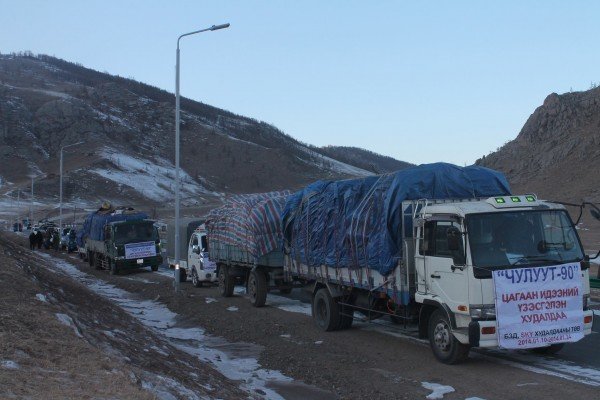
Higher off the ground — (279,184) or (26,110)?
(26,110)

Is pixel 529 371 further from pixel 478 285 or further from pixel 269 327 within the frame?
pixel 269 327

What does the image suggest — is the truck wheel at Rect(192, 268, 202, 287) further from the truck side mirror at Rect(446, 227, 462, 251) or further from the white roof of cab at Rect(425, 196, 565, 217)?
the truck side mirror at Rect(446, 227, 462, 251)

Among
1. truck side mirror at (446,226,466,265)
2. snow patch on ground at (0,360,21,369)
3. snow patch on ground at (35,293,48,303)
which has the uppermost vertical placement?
truck side mirror at (446,226,466,265)

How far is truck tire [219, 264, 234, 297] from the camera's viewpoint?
2181cm

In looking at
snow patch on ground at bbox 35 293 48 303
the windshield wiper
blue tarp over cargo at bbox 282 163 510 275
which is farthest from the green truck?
the windshield wiper

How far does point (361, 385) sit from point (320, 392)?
647mm

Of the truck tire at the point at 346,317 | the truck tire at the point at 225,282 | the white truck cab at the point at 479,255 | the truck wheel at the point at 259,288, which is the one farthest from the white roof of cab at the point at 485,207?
the truck tire at the point at 225,282

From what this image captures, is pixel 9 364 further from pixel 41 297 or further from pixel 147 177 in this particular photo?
pixel 147 177

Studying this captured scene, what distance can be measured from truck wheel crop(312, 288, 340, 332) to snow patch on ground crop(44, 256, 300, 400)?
2.05 meters

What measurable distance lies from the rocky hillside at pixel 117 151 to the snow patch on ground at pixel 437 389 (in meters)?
104

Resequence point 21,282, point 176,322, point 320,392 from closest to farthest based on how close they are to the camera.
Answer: point 320,392 → point 21,282 → point 176,322

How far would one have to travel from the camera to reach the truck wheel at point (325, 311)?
15.0m

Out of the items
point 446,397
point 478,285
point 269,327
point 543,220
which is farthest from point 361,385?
point 269,327

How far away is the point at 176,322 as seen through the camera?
17.9 meters
